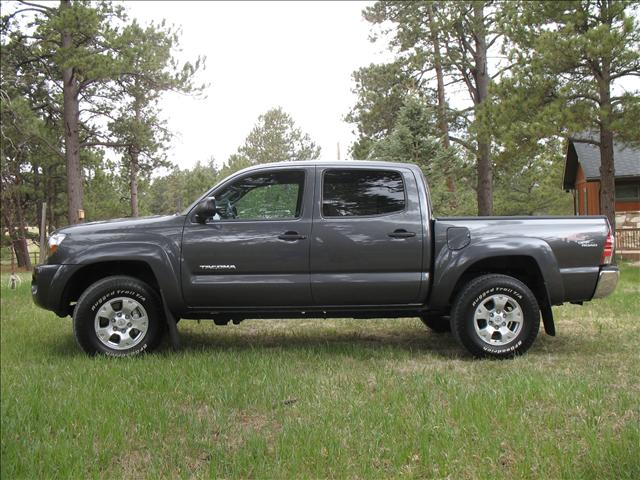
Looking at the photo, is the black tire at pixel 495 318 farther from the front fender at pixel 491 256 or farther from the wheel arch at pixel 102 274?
the wheel arch at pixel 102 274

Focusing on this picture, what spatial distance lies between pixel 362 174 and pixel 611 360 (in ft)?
9.35

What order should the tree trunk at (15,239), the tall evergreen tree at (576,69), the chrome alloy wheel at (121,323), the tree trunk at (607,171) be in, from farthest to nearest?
the tree trunk at (15,239) < the tree trunk at (607,171) < the tall evergreen tree at (576,69) < the chrome alloy wheel at (121,323)

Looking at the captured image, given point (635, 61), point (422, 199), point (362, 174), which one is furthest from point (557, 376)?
point (635, 61)

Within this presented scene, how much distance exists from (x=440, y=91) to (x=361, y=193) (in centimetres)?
2126

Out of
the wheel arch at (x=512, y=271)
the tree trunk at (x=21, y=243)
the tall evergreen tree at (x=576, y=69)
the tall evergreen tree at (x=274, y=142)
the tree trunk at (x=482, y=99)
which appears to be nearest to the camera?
the wheel arch at (x=512, y=271)

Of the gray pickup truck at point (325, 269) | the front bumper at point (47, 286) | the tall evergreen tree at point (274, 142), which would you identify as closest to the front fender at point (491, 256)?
the gray pickup truck at point (325, 269)

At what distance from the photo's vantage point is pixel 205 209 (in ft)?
17.3

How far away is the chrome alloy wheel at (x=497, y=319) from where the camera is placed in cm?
531

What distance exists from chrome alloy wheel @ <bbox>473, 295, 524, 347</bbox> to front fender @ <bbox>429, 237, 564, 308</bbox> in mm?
326

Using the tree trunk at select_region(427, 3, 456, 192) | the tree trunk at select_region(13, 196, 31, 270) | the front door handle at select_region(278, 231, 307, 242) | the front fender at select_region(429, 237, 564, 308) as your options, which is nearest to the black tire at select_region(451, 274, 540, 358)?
the front fender at select_region(429, 237, 564, 308)

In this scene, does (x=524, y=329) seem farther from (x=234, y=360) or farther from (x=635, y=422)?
(x=234, y=360)

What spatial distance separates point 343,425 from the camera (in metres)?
3.52

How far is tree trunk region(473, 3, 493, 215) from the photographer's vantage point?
21186 mm

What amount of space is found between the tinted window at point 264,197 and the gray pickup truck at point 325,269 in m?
0.09
